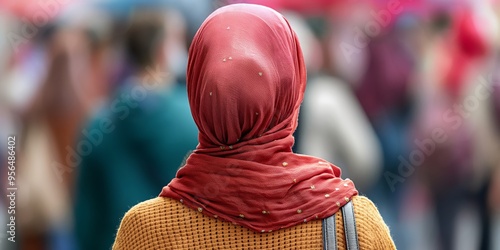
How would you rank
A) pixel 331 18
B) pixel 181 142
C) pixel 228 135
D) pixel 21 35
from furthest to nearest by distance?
pixel 331 18
pixel 21 35
pixel 181 142
pixel 228 135

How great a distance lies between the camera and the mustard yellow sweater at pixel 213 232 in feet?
5.83

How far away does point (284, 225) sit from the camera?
1779 mm

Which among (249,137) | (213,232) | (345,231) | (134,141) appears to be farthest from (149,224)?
(134,141)

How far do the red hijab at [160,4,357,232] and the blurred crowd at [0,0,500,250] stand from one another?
64.3 inches

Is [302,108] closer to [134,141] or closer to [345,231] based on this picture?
[134,141]

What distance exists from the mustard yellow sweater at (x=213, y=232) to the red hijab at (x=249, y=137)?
0.02 meters

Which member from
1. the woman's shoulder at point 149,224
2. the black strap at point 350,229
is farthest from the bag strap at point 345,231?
the woman's shoulder at point 149,224

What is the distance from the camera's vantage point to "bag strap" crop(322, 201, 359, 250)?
5.76 feet

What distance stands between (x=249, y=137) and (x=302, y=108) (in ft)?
7.02

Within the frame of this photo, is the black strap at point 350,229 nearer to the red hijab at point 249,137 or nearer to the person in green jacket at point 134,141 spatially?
the red hijab at point 249,137

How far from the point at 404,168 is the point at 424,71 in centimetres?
40

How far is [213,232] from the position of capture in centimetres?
180

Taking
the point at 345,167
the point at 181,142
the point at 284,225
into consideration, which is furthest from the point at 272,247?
the point at 345,167

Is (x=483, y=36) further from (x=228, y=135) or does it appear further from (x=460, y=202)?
(x=228, y=135)
